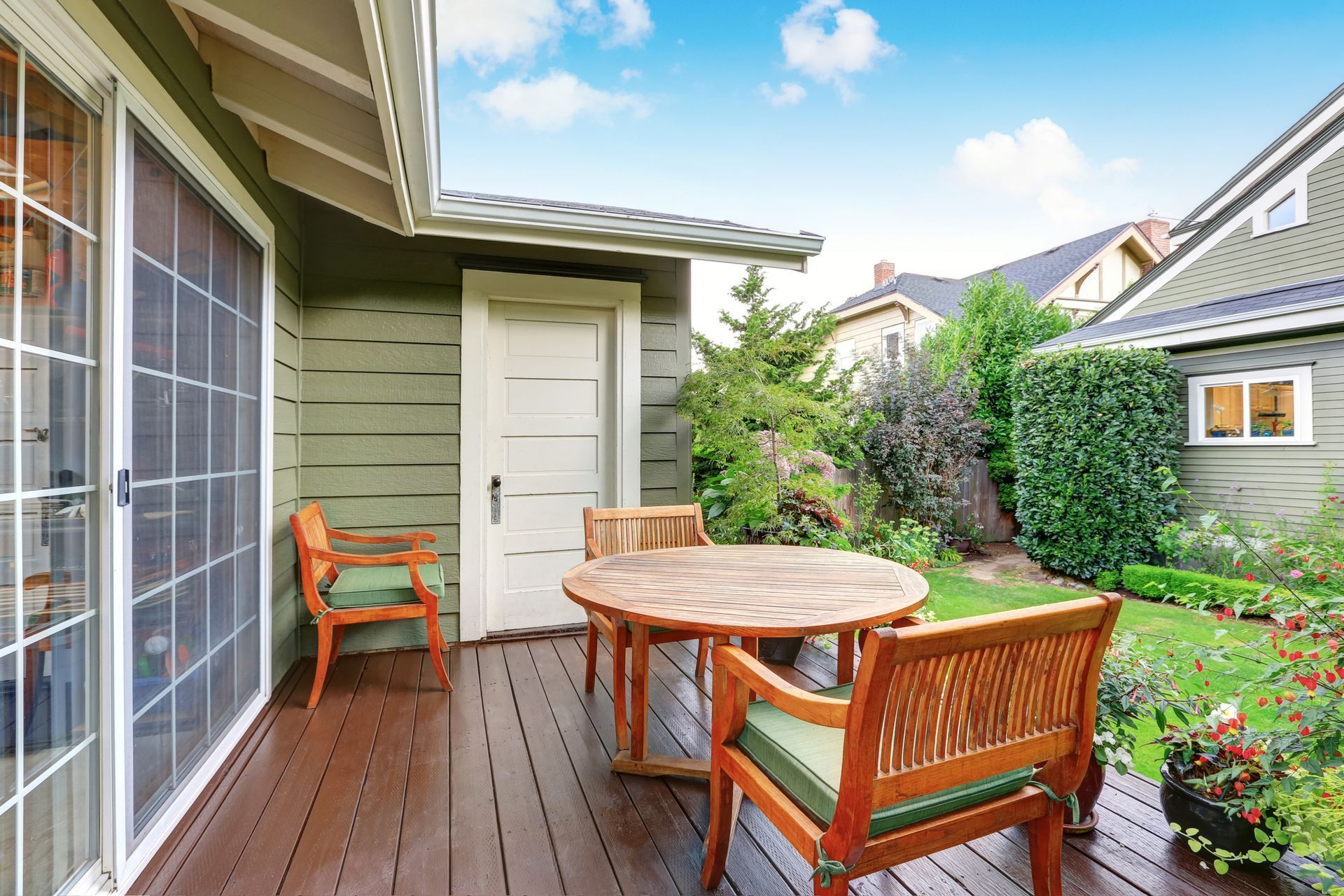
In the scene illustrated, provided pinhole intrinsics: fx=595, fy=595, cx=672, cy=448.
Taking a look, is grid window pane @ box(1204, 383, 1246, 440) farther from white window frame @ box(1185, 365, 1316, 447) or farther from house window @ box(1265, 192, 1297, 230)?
house window @ box(1265, 192, 1297, 230)

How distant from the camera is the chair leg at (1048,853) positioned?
126 centimetres

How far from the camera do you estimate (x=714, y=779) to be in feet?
4.69

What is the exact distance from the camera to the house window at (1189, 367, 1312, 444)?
5273 millimetres

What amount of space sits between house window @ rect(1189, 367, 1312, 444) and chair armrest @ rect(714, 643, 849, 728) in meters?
6.69

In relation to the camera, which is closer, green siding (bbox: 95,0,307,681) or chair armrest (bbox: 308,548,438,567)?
green siding (bbox: 95,0,307,681)

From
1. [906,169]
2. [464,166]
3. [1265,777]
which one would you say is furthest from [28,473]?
A: [906,169]

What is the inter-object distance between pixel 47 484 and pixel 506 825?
1.39 m

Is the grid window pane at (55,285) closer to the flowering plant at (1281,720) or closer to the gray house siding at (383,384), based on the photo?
the gray house siding at (383,384)

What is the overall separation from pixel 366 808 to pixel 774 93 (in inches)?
320

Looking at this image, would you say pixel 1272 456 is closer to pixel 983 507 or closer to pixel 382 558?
pixel 983 507

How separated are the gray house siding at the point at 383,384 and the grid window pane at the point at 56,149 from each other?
184 centimetres

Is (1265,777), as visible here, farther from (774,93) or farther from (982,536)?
(774,93)

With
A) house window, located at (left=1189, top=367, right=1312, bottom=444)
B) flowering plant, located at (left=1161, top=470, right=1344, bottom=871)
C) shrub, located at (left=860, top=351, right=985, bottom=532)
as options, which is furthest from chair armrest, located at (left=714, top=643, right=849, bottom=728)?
house window, located at (left=1189, top=367, right=1312, bottom=444)

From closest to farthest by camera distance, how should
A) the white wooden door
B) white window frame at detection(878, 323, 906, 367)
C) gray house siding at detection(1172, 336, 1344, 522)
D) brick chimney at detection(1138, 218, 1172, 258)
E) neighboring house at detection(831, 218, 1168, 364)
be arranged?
the white wooden door
gray house siding at detection(1172, 336, 1344, 522)
neighboring house at detection(831, 218, 1168, 364)
white window frame at detection(878, 323, 906, 367)
brick chimney at detection(1138, 218, 1172, 258)
